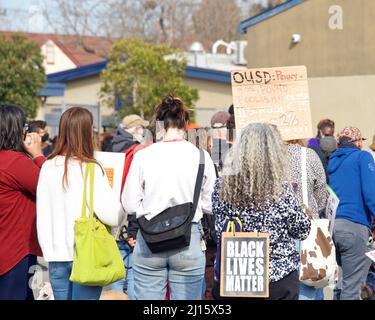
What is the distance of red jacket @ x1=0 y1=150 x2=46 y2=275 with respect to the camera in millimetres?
5832

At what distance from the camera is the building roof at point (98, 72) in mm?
30938

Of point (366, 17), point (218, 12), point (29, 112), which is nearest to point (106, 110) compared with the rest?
point (29, 112)

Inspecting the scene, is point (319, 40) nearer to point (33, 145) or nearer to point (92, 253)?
point (33, 145)

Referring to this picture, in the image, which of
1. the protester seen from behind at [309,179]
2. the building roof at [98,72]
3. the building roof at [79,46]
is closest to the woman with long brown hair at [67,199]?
the protester seen from behind at [309,179]

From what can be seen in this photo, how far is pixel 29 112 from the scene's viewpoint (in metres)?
29.6

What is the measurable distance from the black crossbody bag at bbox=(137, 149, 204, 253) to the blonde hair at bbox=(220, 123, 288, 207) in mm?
475

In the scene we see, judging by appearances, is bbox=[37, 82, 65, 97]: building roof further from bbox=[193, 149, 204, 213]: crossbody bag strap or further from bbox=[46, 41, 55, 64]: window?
bbox=[193, 149, 204, 213]: crossbody bag strap

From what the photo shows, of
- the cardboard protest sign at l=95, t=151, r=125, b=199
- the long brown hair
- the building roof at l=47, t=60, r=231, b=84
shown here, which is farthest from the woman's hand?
the building roof at l=47, t=60, r=231, b=84

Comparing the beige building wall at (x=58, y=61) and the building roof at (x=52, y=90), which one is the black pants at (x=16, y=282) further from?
the beige building wall at (x=58, y=61)

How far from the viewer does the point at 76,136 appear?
5.79 meters

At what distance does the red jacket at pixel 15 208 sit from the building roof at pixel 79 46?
5035 centimetres

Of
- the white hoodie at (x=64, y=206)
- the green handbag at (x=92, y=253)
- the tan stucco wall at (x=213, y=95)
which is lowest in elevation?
the green handbag at (x=92, y=253)

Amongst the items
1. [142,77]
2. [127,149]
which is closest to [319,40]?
[127,149]

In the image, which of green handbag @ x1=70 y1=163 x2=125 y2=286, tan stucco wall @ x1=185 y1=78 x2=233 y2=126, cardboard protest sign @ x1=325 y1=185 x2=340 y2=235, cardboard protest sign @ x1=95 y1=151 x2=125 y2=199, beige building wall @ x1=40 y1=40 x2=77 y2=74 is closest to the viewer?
green handbag @ x1=70 y1=163 x2=125 y2=286
